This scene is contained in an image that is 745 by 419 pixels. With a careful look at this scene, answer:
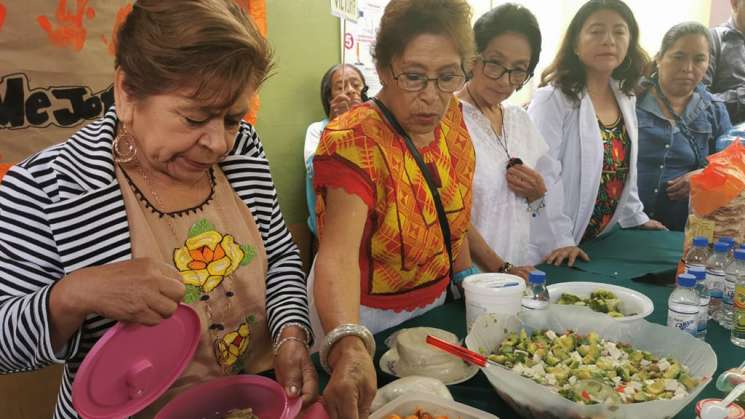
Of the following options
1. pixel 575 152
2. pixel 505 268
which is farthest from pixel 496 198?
pixel 575 152

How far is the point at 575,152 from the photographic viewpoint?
2623mm

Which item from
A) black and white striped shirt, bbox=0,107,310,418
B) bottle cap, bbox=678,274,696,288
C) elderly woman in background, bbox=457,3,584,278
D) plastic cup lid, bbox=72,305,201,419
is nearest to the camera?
plastic cup lid, bbox=72,305,201,419

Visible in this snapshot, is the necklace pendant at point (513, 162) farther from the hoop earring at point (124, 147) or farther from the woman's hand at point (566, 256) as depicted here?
the hoop earring at point (124, 147)

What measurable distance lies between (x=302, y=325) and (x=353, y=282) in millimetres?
181

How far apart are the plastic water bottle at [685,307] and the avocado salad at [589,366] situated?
21 centimetres

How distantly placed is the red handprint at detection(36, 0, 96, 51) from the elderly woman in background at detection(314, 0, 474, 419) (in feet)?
4.14

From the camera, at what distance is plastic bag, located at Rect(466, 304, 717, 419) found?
959mm

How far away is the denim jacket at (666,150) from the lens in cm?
311

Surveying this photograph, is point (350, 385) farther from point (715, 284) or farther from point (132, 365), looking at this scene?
point (715, 284)

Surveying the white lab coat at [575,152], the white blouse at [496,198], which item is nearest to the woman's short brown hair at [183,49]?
the white blouse at [496,198]

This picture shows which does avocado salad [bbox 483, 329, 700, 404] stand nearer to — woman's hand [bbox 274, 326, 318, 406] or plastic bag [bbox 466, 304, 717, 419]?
plastic bag [bbox 466, 304, 717, 419]

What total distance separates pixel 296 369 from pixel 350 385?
166mm

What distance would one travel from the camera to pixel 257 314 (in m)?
1.20

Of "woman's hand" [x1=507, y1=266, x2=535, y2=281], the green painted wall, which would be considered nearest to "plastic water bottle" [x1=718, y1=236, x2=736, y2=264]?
"woman's hand" [x1=507, y1=266, x2=535, y2=281]
